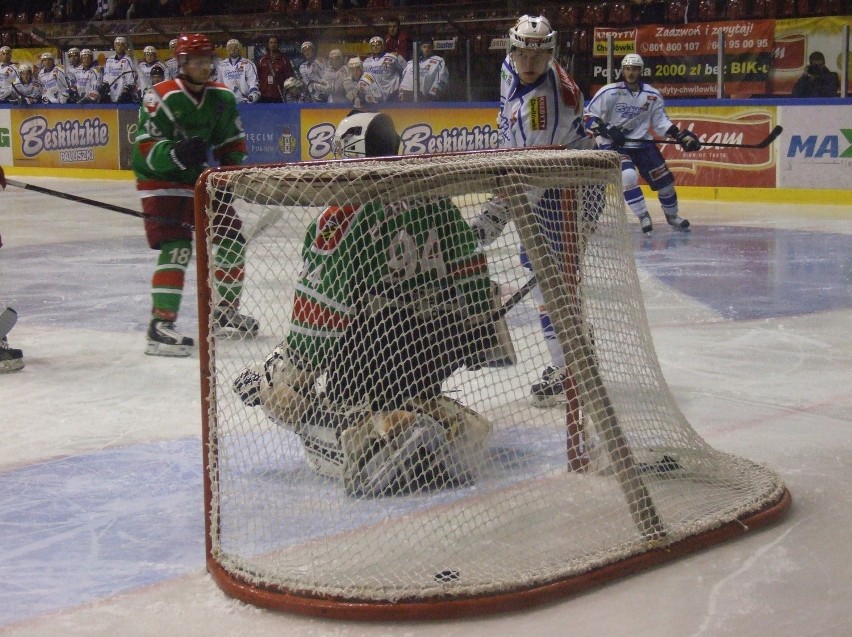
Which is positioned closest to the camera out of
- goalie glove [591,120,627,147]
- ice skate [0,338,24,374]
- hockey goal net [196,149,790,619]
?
hockey goal net [196,149,790,619]

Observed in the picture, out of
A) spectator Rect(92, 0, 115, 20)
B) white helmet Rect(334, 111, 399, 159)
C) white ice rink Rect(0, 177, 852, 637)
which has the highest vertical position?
spectator Rect(92, 0, 115, 20)

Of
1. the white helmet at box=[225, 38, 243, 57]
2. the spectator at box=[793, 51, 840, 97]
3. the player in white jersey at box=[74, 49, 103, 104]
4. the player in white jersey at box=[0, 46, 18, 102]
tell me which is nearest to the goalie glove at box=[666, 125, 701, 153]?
the spectator at box=[793, 51, 840, 97]

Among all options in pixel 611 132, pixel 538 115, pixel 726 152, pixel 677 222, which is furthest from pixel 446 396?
pixel 726 152

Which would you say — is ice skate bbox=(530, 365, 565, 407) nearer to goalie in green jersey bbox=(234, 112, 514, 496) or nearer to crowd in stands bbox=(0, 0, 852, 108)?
goalie in green jersey bbox=(234, 112, 514, 496)

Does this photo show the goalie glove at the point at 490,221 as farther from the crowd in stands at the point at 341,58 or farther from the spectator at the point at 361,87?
the spectator at the point at 361,87

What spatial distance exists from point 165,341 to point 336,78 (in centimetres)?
804

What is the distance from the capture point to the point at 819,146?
9562 mm

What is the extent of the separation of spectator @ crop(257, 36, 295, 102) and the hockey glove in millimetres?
8389

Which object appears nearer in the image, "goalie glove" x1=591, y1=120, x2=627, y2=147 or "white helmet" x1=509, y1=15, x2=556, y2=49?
"white helmet" x1=509, y1=15, x2=556, y2=49

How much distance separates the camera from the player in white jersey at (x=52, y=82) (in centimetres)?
1461

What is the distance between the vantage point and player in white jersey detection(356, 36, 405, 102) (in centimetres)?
1174

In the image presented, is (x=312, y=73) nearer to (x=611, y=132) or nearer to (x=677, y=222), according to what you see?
(x=611, y=132)

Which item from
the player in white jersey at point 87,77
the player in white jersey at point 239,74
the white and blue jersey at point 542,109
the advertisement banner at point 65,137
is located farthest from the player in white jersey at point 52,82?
the white and blue jersey at point 542,109

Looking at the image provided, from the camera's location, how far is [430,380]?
2.72 meters
